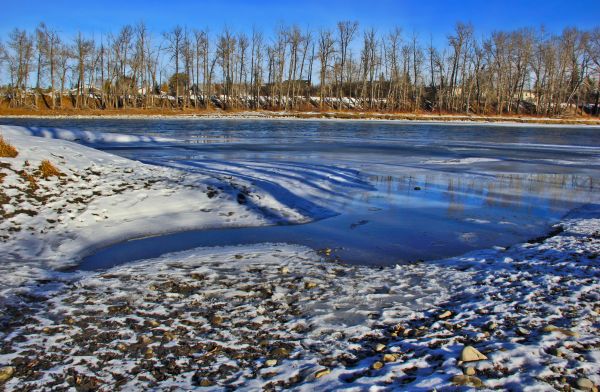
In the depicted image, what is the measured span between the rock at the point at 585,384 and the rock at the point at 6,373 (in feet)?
11.8

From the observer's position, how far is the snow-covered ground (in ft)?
10.3

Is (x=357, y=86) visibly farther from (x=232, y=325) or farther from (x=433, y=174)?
(x=232, y=325)

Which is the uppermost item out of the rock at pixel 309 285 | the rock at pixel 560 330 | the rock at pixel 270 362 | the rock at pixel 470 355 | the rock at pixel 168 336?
the rock at pixel 560 330

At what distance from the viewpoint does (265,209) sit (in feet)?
28.4

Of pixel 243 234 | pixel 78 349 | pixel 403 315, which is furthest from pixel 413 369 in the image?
pixel 243 234

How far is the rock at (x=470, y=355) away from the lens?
3.27 m

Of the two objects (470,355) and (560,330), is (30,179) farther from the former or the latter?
(560,330)

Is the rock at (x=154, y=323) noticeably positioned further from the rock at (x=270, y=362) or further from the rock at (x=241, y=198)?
the rock at (x=241, y=198)

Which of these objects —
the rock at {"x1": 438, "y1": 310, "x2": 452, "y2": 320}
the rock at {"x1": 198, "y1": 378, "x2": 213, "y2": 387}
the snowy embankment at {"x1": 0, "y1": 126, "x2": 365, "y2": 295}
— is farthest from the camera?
the snowy embankment at {"x1": 0, "y1": 126, "x2": 365, "y2": 295}

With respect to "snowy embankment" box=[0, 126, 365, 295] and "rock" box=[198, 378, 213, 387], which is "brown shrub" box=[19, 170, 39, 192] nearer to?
"snowy embankment" box=[0, 126, 365, 295]

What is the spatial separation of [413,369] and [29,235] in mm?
5642

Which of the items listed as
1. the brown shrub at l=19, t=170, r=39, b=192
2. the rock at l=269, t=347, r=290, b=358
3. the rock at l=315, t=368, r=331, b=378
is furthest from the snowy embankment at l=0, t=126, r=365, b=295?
the rock at l=315, t=368, r=331, b=378

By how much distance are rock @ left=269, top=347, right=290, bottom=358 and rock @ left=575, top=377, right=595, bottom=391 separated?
6.19 feet

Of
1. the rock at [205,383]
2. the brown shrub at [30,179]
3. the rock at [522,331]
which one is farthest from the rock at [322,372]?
the brown shrub at [30,179]
